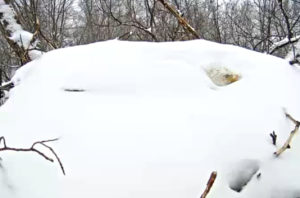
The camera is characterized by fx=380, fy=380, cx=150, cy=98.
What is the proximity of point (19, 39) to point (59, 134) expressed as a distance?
2224 mm

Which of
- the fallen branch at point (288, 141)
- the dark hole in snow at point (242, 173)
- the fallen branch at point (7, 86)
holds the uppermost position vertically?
the fallen branch at point (7, 86)

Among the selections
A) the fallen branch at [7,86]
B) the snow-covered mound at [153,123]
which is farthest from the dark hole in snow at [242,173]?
the fallen branch at [7,86]

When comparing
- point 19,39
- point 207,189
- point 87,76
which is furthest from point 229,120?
point 19,39

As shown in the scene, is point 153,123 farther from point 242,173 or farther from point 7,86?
point 7,86

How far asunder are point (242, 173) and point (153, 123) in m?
0.33

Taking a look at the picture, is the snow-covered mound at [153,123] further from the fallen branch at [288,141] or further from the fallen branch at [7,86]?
the fallen branch at [7,86]

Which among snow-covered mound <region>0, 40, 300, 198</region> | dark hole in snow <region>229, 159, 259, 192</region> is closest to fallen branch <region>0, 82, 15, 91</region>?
snow-covered mound <region>0, 40, 300, 198</region>

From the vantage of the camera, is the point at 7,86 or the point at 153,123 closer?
the point at 153,123

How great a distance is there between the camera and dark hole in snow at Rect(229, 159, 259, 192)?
3.80ft

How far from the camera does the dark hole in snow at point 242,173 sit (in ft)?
3.80

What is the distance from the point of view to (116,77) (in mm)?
1522

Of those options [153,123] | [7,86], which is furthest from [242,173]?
[7,86]

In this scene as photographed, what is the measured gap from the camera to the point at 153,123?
1.30 m

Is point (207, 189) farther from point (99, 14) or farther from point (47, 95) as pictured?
point (99, 14)
